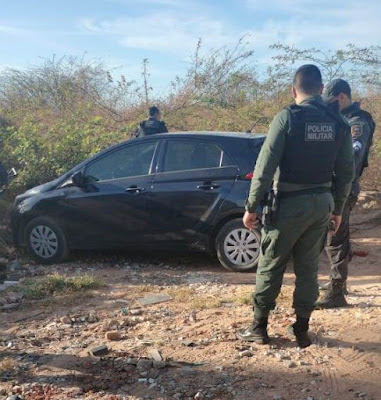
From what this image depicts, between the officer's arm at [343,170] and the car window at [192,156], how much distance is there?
2.54 metres

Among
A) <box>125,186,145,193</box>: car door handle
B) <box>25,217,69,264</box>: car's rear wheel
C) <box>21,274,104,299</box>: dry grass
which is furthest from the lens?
<box>25,217,69,264</box>: car's rear wheel

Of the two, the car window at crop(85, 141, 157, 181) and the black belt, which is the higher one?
the car window at crop(85, 141, 157, 181)

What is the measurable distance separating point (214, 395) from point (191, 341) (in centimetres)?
89

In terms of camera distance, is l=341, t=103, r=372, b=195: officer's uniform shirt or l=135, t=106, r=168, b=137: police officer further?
l=135, t=106, r=168, b=137: police officer

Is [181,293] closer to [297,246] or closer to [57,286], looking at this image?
[57,286]

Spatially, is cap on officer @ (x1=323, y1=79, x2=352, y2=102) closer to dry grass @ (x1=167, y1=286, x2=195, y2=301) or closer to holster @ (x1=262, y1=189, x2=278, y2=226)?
holster @ (x1=262, y1=189, x2=278, y2=226)

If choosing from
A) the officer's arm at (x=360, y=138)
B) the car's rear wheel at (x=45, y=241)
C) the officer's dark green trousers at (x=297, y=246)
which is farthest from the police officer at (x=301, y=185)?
the car's rear wheel at (x=45, y=241)

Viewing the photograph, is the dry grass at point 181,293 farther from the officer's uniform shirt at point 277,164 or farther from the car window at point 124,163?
the officer's uniform shirt at point 277,164

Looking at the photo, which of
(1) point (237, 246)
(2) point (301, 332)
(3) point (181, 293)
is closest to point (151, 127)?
(1) point (237, 246)

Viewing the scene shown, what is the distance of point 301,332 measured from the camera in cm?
388

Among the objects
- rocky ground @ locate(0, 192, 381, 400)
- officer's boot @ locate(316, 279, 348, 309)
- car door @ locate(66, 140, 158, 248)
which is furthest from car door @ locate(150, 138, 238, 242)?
officer's boot @ locate(316, 279, 348, 309)

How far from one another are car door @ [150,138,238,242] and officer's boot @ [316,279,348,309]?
1.95 m

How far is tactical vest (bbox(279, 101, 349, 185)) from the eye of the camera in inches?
139

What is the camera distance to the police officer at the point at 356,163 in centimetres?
460
